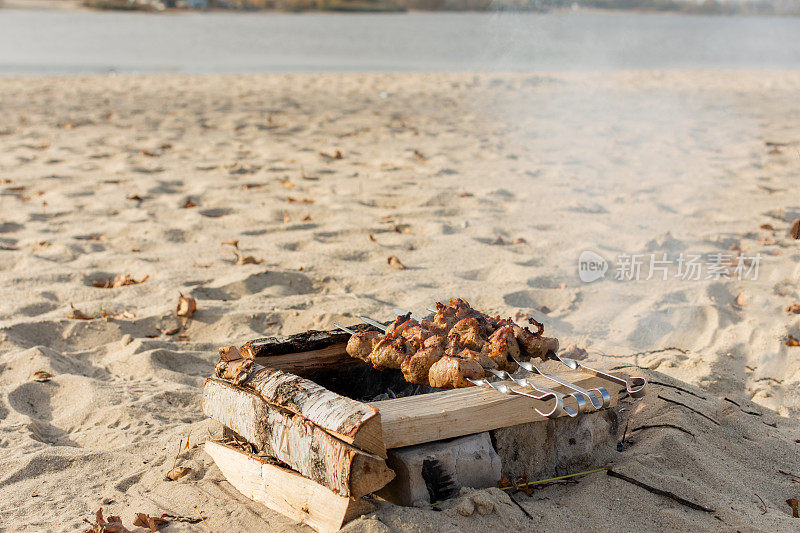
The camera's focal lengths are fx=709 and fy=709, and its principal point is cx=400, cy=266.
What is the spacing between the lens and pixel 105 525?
2098mm

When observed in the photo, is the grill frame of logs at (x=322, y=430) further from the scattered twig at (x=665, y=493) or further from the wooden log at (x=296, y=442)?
the scattered twig at (x=665, y=493)

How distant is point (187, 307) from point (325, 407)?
6.71 feet

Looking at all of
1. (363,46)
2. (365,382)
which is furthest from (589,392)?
(363,46)

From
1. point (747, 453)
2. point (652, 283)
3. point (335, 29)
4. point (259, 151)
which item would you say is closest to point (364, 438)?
point (747, 453)

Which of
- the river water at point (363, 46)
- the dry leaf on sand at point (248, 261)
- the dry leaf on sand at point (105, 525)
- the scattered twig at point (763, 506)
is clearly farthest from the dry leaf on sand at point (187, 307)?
the river water at point (363, 46)

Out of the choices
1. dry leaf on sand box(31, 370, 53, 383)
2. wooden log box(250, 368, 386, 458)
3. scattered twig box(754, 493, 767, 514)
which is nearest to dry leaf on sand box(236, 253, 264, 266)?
dry leaf on sand box(31, 370, 53, 383)

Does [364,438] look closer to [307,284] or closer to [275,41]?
[307,284]

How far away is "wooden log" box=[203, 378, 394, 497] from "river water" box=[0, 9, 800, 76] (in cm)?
779

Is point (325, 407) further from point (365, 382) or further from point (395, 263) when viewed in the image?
point (395, 263)

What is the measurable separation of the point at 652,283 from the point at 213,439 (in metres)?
2.90

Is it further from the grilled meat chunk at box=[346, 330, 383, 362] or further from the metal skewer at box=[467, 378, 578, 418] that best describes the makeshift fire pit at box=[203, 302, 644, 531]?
the grilled meat chunk at box=[346, 330, 383, 362]

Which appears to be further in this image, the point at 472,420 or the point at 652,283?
the point at 652,283

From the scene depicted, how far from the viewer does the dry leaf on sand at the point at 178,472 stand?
96.9 inches

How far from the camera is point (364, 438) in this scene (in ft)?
6.36
